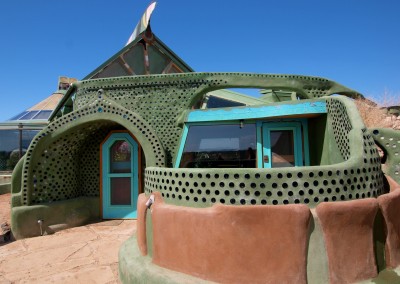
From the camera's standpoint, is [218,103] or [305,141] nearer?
[305,141]

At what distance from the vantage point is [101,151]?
24.0ft

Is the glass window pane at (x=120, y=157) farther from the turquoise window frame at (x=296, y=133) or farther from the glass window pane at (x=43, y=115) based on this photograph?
the glass window pane at (x=43, y=115)

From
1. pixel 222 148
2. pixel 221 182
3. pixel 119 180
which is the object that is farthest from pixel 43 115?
pixel 221 182

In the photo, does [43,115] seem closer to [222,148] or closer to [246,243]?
[222,148]

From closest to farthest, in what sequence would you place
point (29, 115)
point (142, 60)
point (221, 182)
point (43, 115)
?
point (221, 182)
point (142, 60)
point (43, 115)
point (29, 115)

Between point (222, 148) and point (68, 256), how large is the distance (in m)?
3.62

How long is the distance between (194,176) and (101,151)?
4.99m

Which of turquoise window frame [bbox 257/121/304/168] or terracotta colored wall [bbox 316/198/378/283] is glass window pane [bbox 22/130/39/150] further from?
terracotta colored wall [bbox 316/198/378/283]

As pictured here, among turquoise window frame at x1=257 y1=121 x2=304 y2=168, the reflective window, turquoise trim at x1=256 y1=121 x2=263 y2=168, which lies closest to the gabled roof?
the reflective window

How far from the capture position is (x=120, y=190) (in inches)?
287

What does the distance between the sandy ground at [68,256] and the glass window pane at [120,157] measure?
1.45m

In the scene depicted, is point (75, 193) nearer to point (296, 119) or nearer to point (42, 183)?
point (42, 183)

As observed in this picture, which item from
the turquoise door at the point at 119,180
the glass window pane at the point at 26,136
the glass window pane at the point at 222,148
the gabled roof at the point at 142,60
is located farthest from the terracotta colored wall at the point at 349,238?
the glass window pane at the point at 26,136

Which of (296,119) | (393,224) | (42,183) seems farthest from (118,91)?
(393,224)
